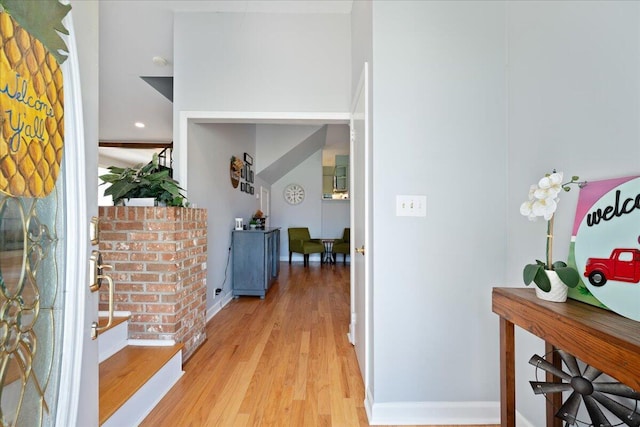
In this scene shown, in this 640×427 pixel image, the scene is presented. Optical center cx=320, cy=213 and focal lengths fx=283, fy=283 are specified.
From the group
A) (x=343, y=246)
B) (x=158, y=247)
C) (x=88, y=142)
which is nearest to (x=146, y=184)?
(x=158, y=247)

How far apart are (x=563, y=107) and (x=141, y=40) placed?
3719 mm

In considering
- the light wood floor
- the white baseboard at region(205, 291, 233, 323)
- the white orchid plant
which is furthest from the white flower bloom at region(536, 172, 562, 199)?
the white baseboard at region(205, 291, 233, 323)

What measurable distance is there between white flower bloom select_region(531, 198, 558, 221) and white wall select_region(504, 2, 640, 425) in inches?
8.2

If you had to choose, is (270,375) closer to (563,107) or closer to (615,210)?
(615,210)

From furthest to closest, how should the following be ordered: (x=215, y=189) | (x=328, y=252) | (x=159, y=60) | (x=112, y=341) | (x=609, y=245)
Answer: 1. (x=328, y=252)
2. (x=215, y=189)
3. (x=159, y=60)
4. (x=112, y=341)
5. (x=609, y=245)

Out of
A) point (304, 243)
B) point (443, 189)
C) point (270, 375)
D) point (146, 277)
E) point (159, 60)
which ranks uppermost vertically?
point (159, 60)

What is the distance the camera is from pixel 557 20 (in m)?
1.25

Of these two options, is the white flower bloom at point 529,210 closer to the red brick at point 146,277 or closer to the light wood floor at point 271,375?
the light wood floor at point 271,375

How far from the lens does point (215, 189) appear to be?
336 cm

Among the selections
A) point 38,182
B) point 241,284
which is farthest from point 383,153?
point 241,284

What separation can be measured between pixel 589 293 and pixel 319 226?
640 centimetres

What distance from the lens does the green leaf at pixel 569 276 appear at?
3.21ft

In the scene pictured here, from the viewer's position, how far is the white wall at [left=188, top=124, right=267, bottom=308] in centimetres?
288

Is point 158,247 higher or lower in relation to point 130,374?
higher
